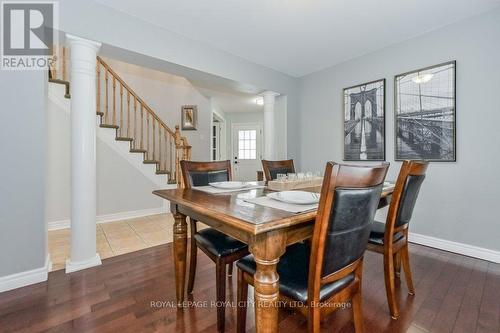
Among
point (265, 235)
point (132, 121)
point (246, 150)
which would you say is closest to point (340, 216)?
point (265, 235)

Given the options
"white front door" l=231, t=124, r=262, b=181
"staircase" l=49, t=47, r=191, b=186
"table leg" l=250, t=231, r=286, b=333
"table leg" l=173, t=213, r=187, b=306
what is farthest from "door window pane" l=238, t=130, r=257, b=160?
"table leg" l=250, t=231, r=286, b=333

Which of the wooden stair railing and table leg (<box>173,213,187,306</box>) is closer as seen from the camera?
table leg (<box>173,213,187,306</box>)

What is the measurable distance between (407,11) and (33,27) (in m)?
3.24

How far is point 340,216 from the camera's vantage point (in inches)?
35.0

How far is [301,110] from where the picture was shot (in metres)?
4.01

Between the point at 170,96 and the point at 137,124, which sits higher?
the point at 170,96

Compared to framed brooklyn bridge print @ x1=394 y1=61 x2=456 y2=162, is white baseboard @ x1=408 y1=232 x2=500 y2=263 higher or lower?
lower

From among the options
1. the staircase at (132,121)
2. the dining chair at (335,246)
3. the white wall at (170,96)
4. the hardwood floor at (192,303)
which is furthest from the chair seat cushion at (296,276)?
the white wall at (170,96)

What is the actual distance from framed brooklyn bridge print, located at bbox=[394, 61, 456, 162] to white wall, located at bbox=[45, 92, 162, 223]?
3825 mm

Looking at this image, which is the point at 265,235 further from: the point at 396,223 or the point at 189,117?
the point at 189,117

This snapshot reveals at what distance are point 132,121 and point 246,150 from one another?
11.7 ft

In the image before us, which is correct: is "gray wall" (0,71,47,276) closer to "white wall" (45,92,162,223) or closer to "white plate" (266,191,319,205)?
"white wall" (45,92,162,223)

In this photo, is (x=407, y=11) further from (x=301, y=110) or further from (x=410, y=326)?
(x=410, y=326)

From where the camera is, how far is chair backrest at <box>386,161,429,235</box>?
1.38 meters
